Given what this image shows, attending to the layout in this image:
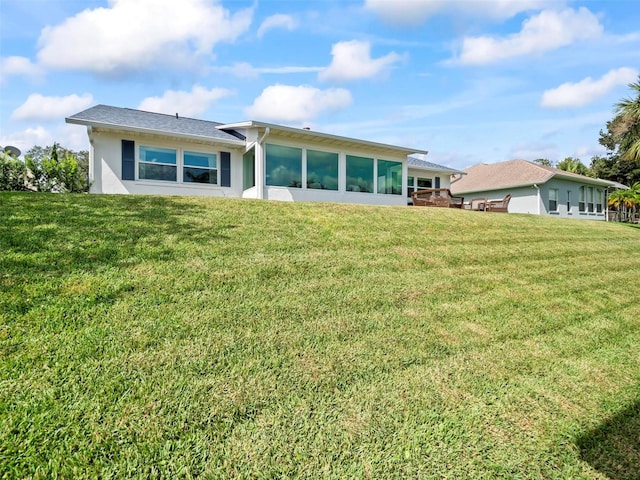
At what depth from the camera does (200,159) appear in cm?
1275

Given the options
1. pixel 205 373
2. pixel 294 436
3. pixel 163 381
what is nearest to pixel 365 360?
pixel 294 436

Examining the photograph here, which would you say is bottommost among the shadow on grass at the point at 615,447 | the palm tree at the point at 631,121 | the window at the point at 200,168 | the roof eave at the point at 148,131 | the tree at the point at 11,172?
the shadow on grass at the point at 615,447

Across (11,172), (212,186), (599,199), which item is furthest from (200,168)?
(599,199)

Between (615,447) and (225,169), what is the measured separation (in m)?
12.9

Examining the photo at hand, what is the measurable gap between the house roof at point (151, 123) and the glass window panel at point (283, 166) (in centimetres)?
132

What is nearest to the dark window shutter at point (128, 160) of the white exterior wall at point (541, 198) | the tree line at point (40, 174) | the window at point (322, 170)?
the tree line at point (40, 174)

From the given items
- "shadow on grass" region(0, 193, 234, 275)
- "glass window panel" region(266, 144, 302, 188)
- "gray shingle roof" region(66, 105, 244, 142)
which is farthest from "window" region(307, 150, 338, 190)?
"shadow on grass" region(0, 193, 234, 275)

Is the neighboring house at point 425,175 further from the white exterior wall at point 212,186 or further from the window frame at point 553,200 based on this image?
the window frame at point 553,200

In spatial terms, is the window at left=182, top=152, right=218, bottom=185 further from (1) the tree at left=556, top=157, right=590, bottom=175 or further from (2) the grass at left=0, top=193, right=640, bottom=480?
(1) the tree at left=556, top=157, right=590, bottom=175

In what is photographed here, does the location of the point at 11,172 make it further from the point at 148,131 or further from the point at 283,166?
the point at 283,166

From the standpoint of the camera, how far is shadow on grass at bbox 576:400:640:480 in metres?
2.21

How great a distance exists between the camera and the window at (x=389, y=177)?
15.3 meters

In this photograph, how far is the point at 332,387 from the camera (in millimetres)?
2654

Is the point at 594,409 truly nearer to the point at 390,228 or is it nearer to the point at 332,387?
the point at 332,387
